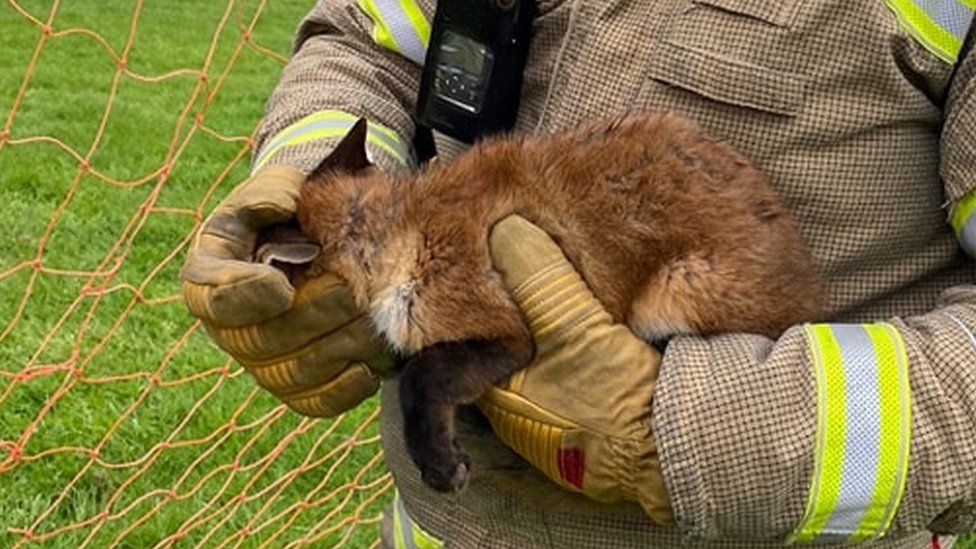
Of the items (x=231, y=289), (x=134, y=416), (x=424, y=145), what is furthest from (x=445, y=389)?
(x=134, y=416)

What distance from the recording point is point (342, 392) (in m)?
1.73

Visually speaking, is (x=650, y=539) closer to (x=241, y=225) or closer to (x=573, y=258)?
(x=573, y=258)

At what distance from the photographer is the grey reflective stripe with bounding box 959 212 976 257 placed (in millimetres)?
1649

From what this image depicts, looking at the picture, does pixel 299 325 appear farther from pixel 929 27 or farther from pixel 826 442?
pixel 929 27

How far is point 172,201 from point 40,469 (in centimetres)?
208

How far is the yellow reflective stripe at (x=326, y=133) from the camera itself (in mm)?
1919

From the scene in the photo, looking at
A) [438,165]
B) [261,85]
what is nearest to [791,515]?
[438,165]

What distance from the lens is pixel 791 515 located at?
5.02 feet

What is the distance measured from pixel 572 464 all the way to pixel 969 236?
0.50m

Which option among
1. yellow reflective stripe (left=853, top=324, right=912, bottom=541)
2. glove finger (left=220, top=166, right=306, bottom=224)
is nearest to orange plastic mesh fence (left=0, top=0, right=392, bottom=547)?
glove finger (left=220, top=166, right=306, bottom=224)

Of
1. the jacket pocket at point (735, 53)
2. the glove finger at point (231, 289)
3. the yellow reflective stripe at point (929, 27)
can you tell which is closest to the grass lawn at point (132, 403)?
the glove finger at point (231, 289)

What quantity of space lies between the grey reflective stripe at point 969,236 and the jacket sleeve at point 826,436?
14 cm

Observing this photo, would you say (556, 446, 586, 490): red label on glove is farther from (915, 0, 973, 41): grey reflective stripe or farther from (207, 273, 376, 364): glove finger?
(915, 0, 973, 41): grey reflective stripe

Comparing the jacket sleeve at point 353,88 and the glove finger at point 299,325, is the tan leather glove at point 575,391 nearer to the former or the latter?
the glove finger at point 299,325
